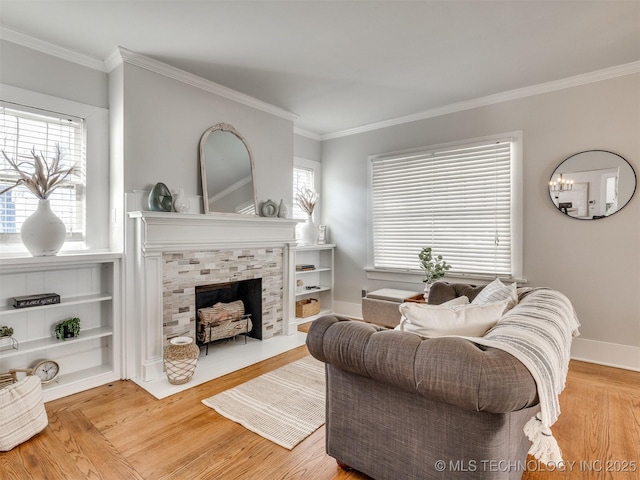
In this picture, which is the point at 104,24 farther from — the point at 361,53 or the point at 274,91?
the point at 361,53

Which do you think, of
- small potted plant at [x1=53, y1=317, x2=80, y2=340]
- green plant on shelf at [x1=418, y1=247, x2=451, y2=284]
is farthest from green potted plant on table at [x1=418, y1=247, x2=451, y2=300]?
small potted plant at [x1=53, y1=317, x2=80, y2=340]

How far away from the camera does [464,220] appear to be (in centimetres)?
401

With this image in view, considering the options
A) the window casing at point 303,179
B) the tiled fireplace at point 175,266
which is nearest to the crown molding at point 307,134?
the window casing at point 303,179

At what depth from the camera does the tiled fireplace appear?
2838 millimetres

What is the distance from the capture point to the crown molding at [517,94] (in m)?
3.12

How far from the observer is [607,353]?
326 centimetres

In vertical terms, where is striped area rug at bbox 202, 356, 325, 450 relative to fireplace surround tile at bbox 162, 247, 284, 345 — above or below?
below

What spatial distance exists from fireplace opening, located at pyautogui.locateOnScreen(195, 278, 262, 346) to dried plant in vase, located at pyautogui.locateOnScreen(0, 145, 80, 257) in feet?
4.19

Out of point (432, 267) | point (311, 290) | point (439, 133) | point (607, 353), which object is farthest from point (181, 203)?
point (607, 353)

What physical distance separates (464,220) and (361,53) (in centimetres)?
217

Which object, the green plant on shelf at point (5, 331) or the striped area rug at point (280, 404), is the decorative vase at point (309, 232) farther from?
the green plant on shelf at point (5, 331)

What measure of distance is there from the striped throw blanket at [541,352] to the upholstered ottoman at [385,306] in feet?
7.40

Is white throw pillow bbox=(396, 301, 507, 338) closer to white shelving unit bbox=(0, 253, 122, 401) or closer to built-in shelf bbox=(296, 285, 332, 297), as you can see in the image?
white shelving unit bbox=(0, 253, 122, 401)

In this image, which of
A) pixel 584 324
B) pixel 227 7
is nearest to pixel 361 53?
pixel 227 7
